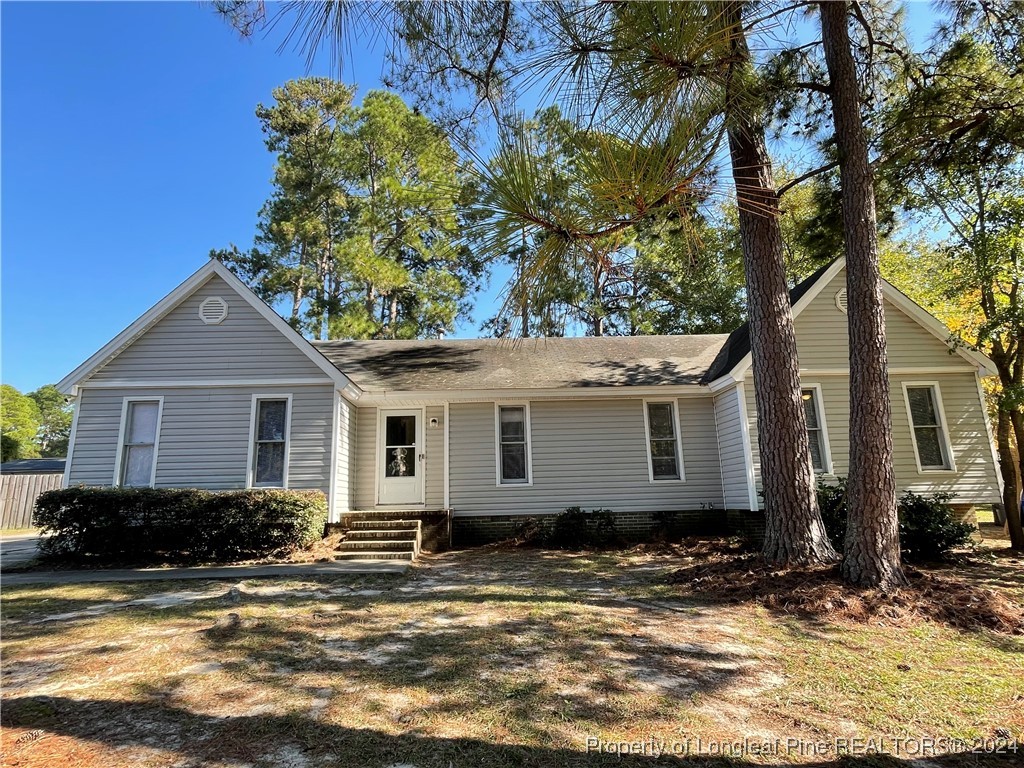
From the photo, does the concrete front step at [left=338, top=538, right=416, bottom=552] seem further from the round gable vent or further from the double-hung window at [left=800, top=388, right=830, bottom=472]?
the double-hung window at [left=800, top=388, right=830, bottom=472]

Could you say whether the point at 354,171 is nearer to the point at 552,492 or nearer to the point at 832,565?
the point at 552,492

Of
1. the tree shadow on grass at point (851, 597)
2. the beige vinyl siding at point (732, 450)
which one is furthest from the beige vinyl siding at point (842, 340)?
the tree shadow on grass at point (851, 597)

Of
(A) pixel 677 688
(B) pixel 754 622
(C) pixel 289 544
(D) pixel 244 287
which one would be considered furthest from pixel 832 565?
(D) pixel 244 287

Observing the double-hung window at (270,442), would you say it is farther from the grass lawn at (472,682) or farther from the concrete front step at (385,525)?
the grass lawn at (472,682)

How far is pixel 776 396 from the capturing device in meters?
6.78

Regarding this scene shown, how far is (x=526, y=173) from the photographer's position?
3154mm

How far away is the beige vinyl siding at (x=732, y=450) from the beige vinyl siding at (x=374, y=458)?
5.98 metres

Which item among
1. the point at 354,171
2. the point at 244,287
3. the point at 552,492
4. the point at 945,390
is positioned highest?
the point at 354,171

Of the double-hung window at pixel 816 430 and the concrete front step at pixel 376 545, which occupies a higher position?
the double-hung window at pixel 816 430

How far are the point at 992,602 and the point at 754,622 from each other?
7.78ft

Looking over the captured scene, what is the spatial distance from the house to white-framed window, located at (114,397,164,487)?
1.1 inches

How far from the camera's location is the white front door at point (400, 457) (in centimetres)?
1088

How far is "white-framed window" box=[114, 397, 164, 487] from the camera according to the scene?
958cm

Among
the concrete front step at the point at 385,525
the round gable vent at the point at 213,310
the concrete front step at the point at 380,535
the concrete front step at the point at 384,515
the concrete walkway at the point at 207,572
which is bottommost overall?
the concrete walkway at the point at 207,572
